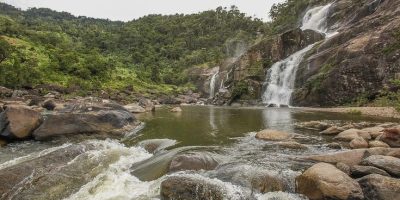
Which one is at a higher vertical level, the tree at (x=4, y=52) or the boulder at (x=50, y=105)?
the tree at (x=4, y=52)

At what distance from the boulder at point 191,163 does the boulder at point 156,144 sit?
423 cm

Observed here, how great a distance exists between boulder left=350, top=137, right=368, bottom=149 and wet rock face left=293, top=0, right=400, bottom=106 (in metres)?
24.5

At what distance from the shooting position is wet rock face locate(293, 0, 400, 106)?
40.4m

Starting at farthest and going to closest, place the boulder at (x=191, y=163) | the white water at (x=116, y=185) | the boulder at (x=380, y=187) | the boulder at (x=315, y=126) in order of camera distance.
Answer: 1. the boulder at (x=315, y=126)
2. the boulder at (x=191, y=163)
3. the white water at (x=116, y=185)
4. the boulder at (x=380, y=187)

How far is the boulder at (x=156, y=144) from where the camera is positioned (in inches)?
747

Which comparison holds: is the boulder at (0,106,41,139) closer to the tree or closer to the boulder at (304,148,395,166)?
the boulder at (304,148,395,166)

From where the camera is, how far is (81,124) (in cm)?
2231

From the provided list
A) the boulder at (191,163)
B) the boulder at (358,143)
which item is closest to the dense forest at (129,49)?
the boulder at (191,163)

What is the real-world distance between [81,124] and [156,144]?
5635mm

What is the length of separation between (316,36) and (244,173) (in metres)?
52.5

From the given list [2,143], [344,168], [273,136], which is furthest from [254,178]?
[2,143]

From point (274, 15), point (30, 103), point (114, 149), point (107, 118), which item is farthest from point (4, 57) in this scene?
point (274, 15)

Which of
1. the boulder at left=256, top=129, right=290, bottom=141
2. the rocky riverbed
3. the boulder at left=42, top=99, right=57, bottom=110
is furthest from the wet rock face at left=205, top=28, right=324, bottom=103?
the boulder at left=256, top=129, right=290, bottom=141

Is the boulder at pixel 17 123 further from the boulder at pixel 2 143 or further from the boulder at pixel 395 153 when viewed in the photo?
the boulder at pixel 395 153
